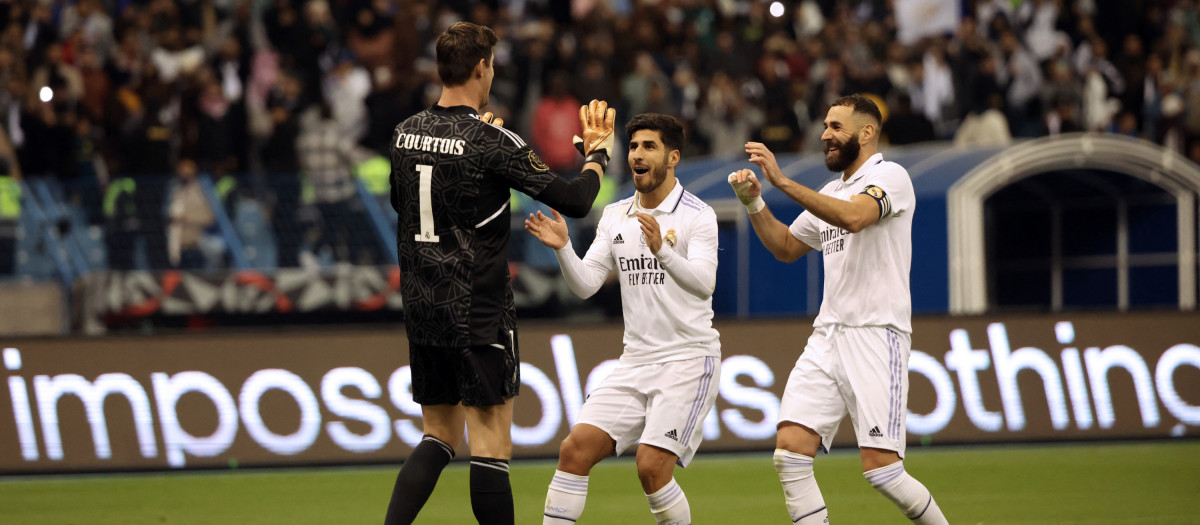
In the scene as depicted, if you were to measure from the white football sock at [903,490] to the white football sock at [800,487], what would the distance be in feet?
0.86

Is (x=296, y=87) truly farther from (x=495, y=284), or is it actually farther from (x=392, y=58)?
(x=495, y=284)

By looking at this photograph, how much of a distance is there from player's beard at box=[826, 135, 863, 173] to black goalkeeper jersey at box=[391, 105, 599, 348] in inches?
55.5

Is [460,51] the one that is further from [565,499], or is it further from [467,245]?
[565,499]

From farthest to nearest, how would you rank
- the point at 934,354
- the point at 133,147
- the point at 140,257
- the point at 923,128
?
the point at 923,128
the point at 133,147
the point at 140,257
the point at 934,354

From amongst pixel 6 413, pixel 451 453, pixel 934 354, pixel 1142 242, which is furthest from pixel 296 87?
pixel 451 453

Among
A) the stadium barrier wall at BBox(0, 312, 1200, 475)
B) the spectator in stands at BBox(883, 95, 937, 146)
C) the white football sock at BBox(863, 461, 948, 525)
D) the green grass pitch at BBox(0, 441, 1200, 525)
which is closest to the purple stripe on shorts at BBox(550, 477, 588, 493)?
the white football sock at BBox(863, 461, 948, 525)

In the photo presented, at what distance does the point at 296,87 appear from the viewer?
17328 millimetres

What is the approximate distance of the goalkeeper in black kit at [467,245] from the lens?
19.7ft

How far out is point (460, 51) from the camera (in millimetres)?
6055

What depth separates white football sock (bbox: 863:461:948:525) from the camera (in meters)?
6.53

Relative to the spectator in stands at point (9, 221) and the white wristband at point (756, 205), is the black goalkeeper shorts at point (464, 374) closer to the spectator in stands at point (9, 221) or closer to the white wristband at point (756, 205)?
the white wristband at point (756, 205)

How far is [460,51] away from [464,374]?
1.33m

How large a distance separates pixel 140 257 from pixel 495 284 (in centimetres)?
1037

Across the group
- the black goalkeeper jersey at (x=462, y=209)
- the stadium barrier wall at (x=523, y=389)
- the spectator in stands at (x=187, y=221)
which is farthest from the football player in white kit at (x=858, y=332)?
the spectator in stands at (x=187, y=221)
